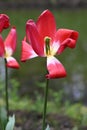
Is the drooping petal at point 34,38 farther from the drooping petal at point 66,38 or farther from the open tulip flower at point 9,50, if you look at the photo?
the open tulip flower at point 9,50

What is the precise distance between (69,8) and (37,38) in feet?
132

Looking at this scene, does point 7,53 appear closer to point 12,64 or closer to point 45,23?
point 12,64

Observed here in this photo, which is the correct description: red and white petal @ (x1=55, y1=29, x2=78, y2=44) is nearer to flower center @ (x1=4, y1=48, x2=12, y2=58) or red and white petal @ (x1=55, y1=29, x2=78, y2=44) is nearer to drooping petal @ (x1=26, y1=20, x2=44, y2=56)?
drooping petal @ (x1=26, y1=20, x2=44, y2=56)

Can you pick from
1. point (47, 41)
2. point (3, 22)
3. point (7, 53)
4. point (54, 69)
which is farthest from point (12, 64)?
point (54, 69)

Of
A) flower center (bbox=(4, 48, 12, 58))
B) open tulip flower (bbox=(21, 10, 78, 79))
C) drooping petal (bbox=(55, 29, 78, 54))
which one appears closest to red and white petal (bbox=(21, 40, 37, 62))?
open tulip flower (bbox=(21, 10, 78, 79))

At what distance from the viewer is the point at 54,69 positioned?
2.45m

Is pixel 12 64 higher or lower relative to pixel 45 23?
lower

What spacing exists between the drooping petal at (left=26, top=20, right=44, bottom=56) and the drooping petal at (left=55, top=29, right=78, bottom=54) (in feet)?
0.31

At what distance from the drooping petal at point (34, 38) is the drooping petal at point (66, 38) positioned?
0.09 meters

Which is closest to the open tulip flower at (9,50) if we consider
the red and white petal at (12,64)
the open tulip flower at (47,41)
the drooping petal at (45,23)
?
the red and white petal at (12,64)

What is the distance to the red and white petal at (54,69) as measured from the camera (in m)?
2.41

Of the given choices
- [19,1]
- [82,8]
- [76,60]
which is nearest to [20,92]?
[76,60]

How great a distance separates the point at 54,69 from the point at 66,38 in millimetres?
227

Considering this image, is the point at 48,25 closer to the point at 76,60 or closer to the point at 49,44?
the point at 49,44
